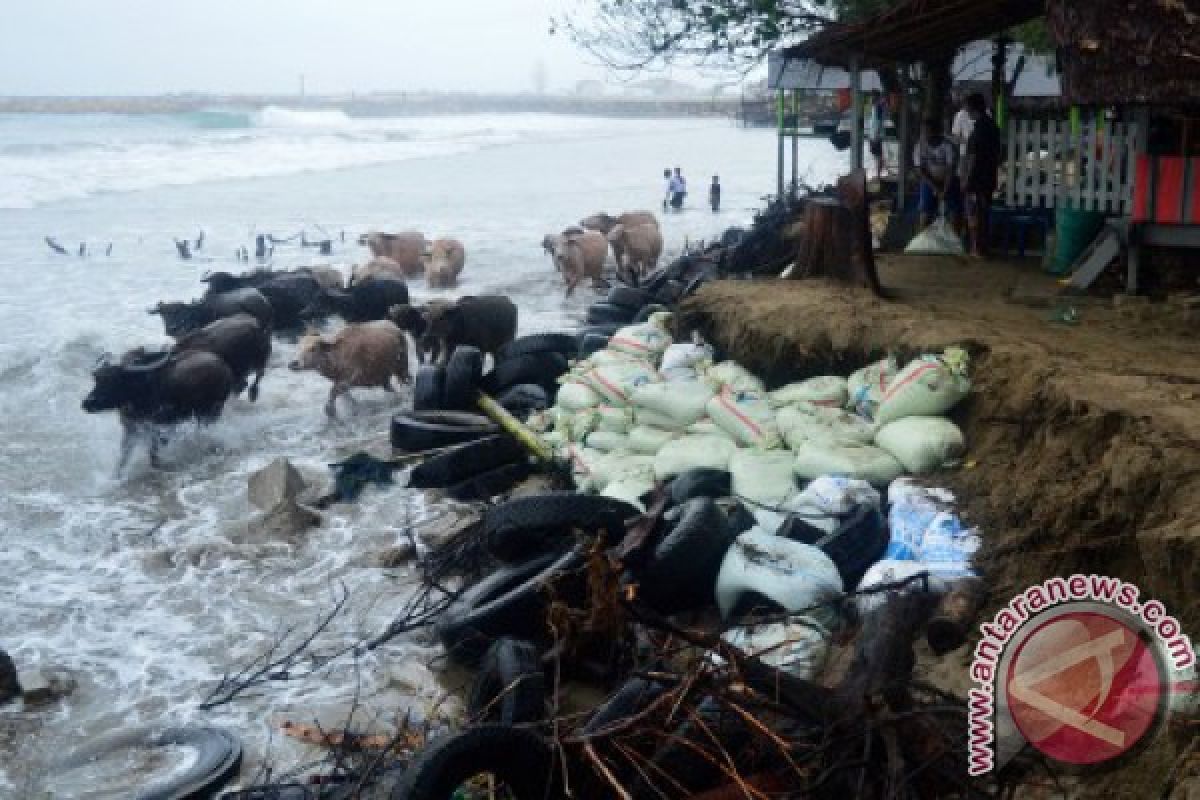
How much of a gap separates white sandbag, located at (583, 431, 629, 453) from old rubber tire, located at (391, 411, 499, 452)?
123 cm

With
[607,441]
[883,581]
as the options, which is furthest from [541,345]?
[883,581]

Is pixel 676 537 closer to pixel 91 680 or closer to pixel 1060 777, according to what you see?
pixel 1060 777

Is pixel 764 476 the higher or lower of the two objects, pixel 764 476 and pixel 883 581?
the higher

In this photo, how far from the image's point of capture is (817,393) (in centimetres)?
785

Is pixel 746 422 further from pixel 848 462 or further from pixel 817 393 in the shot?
pixel 848 462

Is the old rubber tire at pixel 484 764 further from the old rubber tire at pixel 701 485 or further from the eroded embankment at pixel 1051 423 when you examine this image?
the old rubber tire at pixel 701 485

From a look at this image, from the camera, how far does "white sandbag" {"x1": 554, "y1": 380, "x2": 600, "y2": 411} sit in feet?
29.9

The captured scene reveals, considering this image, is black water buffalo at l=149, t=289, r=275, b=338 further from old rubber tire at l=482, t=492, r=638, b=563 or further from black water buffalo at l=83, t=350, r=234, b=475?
old rubber tire at l=482, t=492, r=638, b=563

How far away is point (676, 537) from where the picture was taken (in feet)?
20.3

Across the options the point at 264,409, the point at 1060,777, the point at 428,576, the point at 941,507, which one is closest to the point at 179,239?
the point at 264,409

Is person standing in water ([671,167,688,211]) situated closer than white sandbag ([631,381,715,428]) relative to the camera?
No

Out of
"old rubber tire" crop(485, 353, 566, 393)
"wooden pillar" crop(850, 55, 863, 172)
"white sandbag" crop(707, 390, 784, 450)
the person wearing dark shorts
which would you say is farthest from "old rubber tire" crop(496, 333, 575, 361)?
the person wearing dark shorts

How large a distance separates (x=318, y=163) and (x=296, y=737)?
1749 inches

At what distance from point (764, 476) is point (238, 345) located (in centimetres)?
668
